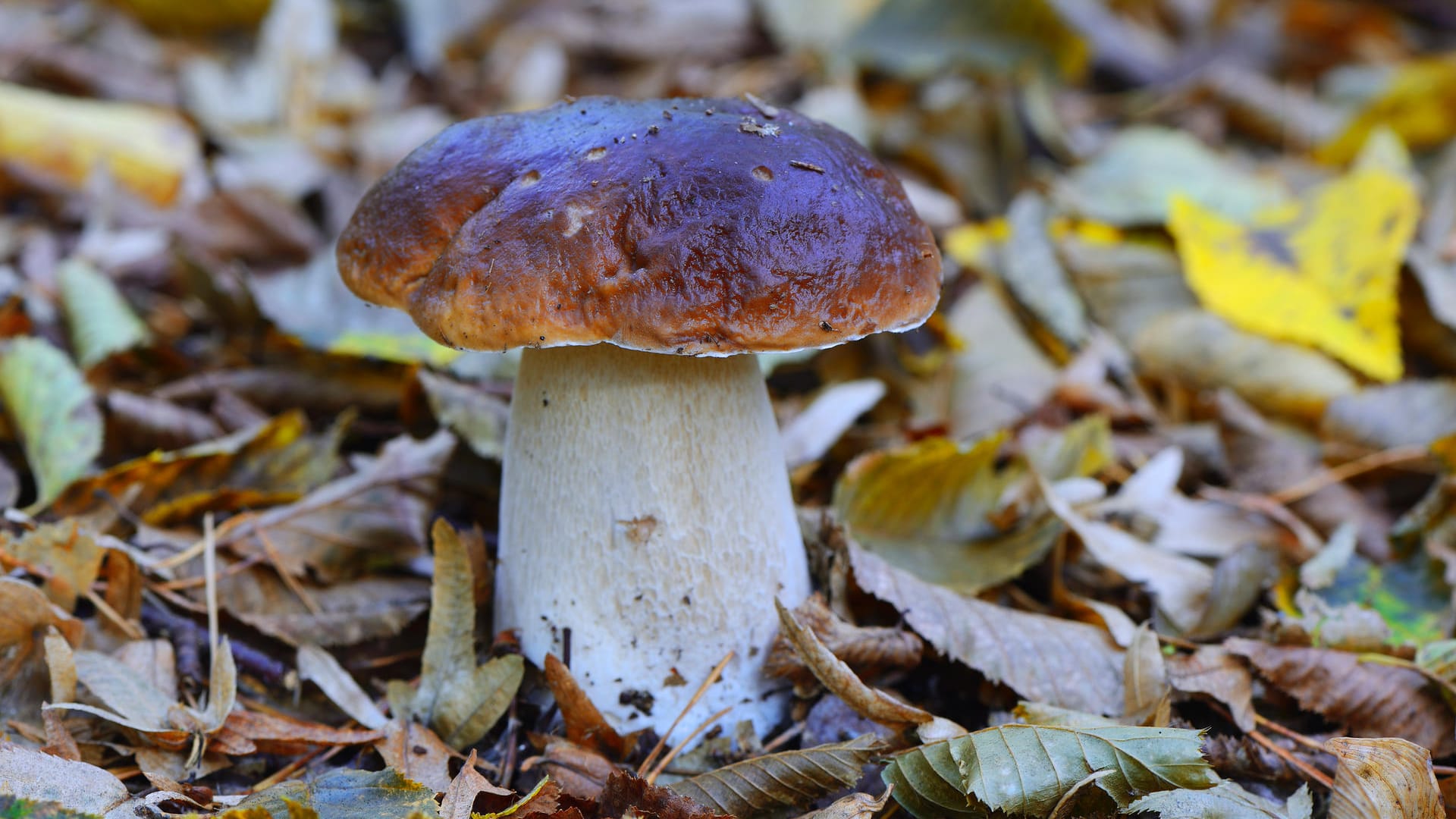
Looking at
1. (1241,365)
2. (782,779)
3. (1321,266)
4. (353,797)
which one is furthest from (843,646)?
(1321,266)

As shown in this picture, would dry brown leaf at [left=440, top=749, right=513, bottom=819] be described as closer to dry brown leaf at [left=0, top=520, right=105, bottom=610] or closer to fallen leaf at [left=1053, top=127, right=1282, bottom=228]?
dry brown leaf at [left=0, top=520, right=105, bottom=610]

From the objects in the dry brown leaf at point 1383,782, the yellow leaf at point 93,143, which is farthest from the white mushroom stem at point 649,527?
the yellow leaf at point 93,143

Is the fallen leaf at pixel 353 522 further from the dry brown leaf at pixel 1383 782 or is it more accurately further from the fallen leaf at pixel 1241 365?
the fallen leaf at pixel 1241 365

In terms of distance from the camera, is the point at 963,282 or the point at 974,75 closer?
the point at 963,282

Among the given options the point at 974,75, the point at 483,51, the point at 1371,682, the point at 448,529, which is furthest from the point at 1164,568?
the point at 483,51

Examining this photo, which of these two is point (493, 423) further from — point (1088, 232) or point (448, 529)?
point (1088, 232)

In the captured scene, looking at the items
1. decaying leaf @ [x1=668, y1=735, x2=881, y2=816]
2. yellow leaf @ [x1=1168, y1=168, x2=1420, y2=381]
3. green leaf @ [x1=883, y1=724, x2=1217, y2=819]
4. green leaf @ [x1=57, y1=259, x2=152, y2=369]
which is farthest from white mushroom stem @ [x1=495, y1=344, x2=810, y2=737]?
yellow leaf @ [x1=1168, y1=168, x2=1420, y2=381]
